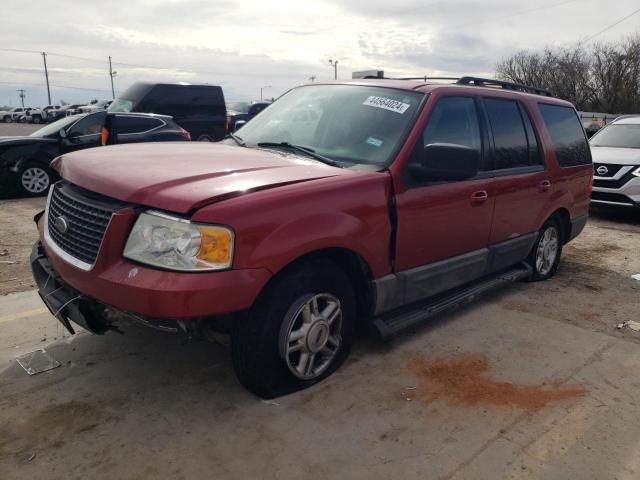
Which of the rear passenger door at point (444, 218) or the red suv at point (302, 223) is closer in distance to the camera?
the red suv at point (302, 223)

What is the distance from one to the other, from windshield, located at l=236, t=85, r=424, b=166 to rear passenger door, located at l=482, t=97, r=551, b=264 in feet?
3.26

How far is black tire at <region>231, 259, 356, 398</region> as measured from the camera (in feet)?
9.21

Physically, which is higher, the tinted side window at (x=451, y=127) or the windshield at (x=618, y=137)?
the tinted side window at (x=451, y=127)

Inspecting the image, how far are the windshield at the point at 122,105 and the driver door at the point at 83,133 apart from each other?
390 cm

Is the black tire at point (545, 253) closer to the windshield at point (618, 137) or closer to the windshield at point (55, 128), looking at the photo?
the windshield at point (618, 137)

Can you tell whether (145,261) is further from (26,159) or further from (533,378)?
(26,159)

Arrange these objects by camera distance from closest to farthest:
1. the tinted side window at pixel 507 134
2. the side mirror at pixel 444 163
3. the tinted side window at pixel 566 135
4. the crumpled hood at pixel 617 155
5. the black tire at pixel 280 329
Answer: the black tire at pixel 280 329
the side mirror at pixel 444 163
the tinted side window at pixel 507 134
the tinted side window at pixel 566 135
the crumpled hood at pixel 617 155

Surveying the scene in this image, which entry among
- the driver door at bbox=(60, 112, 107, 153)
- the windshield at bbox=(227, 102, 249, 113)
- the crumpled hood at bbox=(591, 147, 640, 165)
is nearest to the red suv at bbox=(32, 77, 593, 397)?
the crumpled hood at bbox=(591, 147, 640, 165)

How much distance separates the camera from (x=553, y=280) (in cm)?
→ 563

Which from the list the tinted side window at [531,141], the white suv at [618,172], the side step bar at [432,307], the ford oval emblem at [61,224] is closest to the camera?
the ford oval emblem at [61,224]

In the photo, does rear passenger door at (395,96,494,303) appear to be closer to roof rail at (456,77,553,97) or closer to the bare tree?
roof rail at (456,77,553,97)

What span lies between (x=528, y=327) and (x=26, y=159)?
8785mm

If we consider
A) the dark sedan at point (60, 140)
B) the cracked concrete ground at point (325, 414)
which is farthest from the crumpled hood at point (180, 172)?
the dark sedan at point (60, 140)

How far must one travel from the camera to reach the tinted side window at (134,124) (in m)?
10.1
